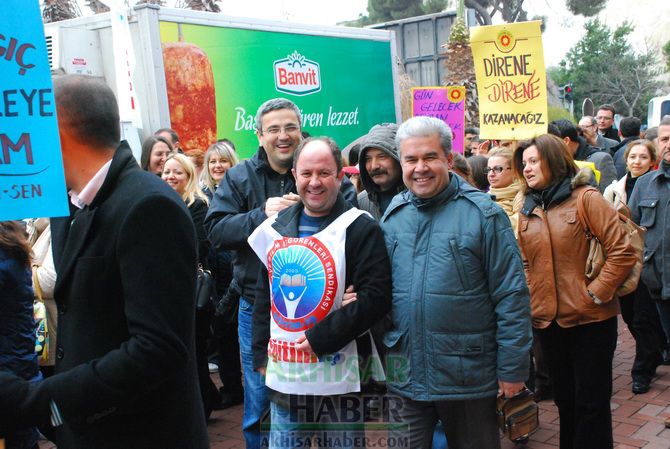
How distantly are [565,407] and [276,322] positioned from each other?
5.73 ft

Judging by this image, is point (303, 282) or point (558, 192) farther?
point (558, 192)

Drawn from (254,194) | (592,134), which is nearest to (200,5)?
(592,134)

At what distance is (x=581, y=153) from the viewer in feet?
24.3

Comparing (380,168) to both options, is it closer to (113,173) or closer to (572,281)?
(572,281)

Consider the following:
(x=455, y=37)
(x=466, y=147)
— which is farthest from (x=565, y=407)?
(x=455, y=37)

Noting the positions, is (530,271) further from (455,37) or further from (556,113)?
(556,113)

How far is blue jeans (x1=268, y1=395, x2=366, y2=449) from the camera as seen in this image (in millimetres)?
3135

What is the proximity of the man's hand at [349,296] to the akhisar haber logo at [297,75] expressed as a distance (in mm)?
4884

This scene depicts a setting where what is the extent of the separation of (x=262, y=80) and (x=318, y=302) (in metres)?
4.82

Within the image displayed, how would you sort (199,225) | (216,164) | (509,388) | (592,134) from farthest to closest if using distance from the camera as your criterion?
(592,134)
(216,164)
(199,225)
(509,388)

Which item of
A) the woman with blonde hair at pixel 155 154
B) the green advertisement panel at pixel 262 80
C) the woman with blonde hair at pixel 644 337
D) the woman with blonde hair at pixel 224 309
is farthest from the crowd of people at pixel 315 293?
the green advertisement panel at pixel 262 80

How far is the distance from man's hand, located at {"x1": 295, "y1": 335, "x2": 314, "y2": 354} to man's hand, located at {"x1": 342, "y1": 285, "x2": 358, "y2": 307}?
22cm

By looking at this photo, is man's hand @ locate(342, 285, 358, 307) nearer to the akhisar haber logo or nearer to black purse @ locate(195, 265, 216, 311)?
black purse @ locate(195, 265, 216, 311)

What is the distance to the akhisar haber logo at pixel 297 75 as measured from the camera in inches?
299
